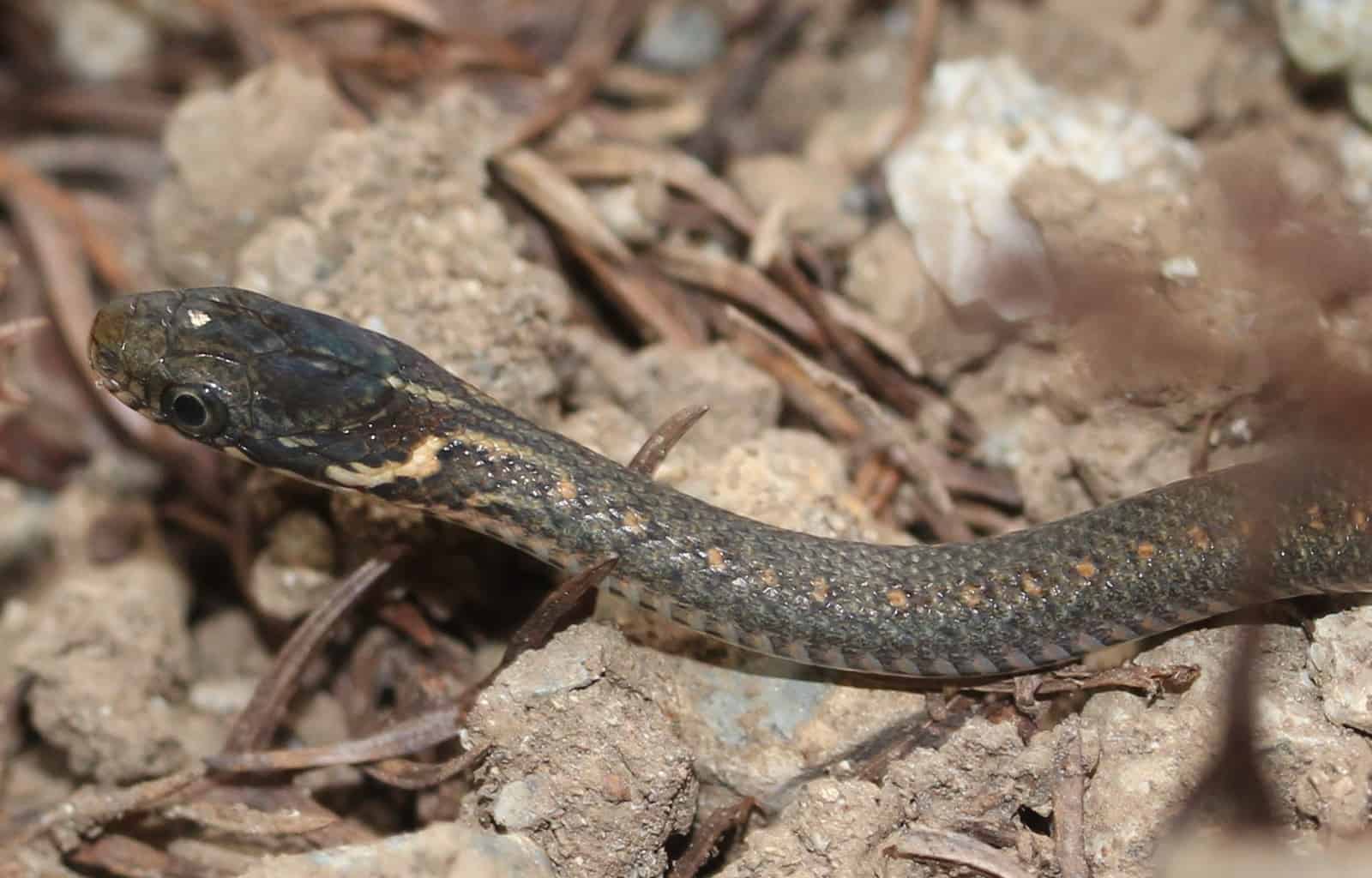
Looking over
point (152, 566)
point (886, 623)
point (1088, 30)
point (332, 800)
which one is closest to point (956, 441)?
point (886, 623)

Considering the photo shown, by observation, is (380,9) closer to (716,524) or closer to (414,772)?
(716,524)

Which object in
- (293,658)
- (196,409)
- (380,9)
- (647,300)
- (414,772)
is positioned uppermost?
(380,9)

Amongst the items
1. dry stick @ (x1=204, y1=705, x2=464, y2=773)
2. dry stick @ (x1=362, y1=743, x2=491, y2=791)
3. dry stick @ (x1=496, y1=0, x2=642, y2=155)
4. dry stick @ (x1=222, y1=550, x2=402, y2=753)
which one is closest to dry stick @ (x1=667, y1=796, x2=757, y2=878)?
dry stick @ (x1=362, y1=743, x2=491, y2=791)

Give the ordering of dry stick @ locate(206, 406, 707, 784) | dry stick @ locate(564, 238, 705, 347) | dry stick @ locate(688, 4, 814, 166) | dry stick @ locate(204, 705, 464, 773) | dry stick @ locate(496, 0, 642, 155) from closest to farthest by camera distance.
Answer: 1. dry stick @ locate(206, 406, 707, 784)
2. dry stick @ locate(204, 705, 464, 773)
3. dry stick @ locate(564, 238, 705, 347)
4. dry stick @ locate(496, 0, 642, 155)
5. dry stick @ locate(688, 4, 814, 166)

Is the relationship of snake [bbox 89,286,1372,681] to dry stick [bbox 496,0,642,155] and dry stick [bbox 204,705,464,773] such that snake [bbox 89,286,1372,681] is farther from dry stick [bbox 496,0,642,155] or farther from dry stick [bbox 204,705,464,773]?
dry stick [bbox 496,0,642,155]

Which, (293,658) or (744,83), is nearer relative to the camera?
(293,658)

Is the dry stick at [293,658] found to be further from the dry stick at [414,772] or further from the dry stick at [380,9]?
the dry stick at [380,9]

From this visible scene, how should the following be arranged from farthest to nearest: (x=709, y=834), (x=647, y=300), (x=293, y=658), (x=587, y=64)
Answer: (x=587, y=64), (x=647, y=300), (x=293, y=658), (x=709, y=834)

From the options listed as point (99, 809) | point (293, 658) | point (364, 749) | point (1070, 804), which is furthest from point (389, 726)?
point (1070, 804)
